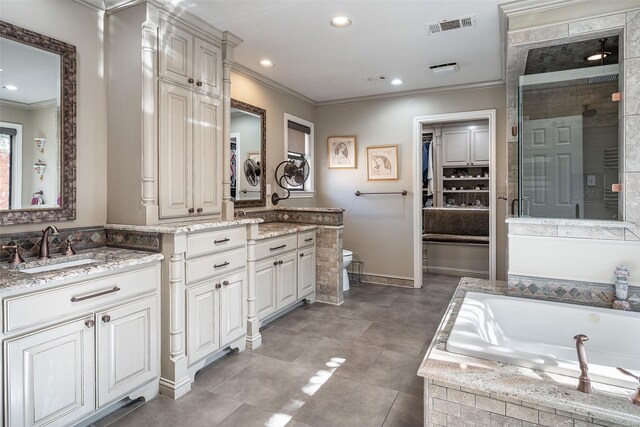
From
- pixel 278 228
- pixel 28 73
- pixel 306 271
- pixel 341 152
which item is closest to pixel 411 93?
pixel 341 152

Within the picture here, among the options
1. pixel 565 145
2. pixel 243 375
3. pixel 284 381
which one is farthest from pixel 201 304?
pixel 565 145

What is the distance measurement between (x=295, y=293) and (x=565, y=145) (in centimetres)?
258

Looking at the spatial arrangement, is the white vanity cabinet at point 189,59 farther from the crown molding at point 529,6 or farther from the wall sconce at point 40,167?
the crown molding at point 529,6

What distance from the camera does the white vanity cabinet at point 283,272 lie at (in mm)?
3102

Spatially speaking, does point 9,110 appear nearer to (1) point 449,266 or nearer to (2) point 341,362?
(2) point 341,362

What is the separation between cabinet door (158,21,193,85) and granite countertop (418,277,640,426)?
2273 mm

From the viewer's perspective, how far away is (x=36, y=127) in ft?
6.86

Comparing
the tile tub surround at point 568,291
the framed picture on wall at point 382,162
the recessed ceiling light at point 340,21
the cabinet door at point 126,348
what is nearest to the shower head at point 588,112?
the tile tub surround at point 568,291

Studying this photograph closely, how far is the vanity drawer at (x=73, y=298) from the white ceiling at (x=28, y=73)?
3.70 ft

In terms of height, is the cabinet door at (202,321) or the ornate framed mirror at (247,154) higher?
the ornate framed mirror at (247,154)

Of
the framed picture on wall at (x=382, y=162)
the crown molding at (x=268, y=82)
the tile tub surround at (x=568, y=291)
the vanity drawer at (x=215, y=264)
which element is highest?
the crown molding at (x=268, y=82)

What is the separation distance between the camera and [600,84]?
2490 millimetres

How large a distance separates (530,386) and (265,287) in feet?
7.12

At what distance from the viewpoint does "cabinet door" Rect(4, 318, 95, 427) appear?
4.99ft
